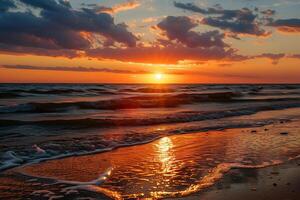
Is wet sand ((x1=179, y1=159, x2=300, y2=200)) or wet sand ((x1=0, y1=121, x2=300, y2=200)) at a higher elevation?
wet sand ((x1=179, y1=159, x2=300, y2=200))

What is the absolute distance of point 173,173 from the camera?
23.8ft

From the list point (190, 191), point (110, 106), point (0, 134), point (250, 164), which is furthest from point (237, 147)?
point (110, 106)

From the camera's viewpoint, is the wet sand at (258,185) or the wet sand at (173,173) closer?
the wet sand at (258,185)

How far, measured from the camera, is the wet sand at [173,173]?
5.99 meters

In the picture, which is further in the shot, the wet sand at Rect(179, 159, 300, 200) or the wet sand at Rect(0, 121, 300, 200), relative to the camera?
the wet sand at Rect(0, 121, 300, 200)

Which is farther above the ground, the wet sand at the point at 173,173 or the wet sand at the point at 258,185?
the wet sand at the point at 258,185

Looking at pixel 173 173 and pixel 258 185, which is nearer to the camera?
pixel 258 185

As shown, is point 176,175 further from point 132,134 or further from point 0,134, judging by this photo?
point 0,134

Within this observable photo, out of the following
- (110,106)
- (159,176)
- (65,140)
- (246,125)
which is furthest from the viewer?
(110,106)

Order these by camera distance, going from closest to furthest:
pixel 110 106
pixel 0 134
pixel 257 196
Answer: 1. pixel 257 196
2. pixel 0 134
3. pixel 110 106

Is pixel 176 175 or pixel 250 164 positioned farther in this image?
pixel 250 164

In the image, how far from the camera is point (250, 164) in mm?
8039

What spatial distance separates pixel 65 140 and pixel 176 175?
572 centimetres

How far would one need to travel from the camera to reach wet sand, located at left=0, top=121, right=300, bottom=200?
19.6 ft
